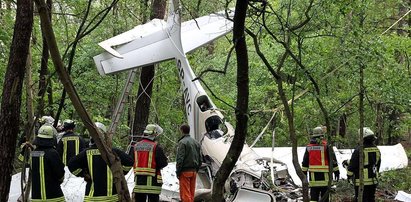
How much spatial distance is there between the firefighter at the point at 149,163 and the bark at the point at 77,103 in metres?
4.94

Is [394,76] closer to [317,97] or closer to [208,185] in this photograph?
[317,97]

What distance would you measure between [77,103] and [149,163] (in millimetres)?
5228

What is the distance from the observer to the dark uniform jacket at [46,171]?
7652mm

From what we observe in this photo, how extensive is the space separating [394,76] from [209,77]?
1386 cm

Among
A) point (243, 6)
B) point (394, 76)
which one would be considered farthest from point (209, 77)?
point (243, 6)

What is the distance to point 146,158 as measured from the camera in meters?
9.09

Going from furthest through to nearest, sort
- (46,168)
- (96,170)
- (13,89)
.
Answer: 1. (46,168)
2. (13,89)
3. (96,170)

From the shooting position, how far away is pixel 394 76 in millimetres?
8797

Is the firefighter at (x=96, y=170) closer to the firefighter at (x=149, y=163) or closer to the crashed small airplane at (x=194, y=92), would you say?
the firefighter at (x=149, y=163)

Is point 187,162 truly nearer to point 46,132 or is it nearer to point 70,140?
point 70,140

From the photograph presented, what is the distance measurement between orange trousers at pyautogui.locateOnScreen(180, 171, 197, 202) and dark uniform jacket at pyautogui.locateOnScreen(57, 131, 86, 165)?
2090mm

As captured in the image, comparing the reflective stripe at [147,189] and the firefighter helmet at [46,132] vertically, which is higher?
the firefighter helmet at [46,132]

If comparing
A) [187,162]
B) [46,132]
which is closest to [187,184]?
[187,162]

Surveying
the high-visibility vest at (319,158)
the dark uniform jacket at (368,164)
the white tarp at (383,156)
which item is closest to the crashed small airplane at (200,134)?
the white tarp at (383,156)
